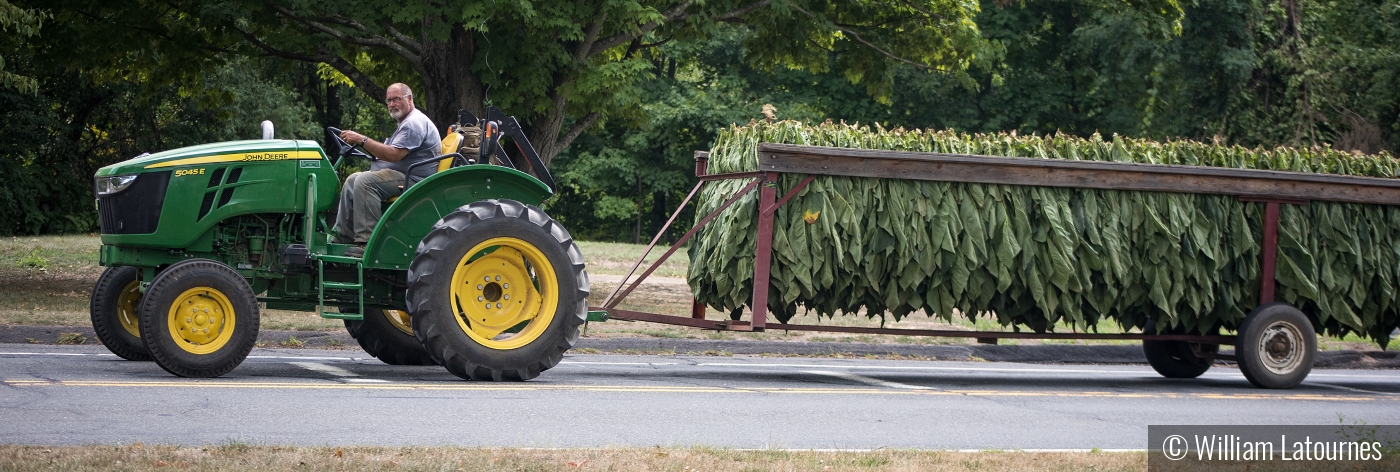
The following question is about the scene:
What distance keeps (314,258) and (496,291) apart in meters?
1.27

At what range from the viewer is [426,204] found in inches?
342

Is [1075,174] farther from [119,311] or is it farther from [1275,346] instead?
[119,311]

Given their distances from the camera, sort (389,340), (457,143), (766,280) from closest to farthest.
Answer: (457,143), (766,280), (389,340)

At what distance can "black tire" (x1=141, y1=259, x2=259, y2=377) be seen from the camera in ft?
25.3

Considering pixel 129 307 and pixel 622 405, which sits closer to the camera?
pixel 622 405

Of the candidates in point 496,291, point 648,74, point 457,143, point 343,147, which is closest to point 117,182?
point 343,147

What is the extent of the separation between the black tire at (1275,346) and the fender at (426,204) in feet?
19.3

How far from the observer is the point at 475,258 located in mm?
8805

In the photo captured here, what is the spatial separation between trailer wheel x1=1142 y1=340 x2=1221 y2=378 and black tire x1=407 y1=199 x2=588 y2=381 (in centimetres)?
560

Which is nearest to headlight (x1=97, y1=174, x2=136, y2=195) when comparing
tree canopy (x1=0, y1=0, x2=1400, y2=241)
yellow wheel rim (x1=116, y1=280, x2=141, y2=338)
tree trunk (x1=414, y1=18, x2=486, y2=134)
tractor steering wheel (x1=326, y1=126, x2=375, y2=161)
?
yellow wheel rim (x1=116, y1=280, x2=141, y2=338)

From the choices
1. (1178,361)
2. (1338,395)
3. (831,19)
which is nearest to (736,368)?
(1178,361)

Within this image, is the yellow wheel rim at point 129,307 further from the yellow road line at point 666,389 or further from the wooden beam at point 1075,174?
the wooden beam at point 1075,174

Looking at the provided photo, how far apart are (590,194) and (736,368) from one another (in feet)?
108

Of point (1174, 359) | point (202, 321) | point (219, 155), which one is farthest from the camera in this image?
point (1174, 359)
